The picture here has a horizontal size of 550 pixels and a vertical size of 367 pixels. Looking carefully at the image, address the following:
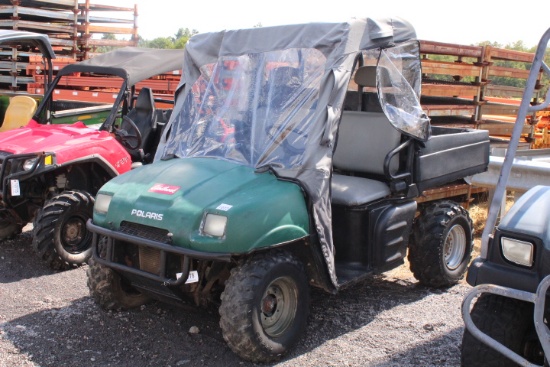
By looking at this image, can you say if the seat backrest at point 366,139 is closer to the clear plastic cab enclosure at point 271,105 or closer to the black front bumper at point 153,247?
the clear plastic cab enclosure at point 271,105

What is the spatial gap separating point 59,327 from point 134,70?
325 cm

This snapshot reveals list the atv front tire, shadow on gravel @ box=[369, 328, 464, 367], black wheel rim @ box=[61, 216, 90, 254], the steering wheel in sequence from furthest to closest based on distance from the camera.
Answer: the atv front tire < the steering wheel < black wheel rim @ box=[61, 216, 90, 254] < shadow on gravel @ box=[369, 328, 464, 367]

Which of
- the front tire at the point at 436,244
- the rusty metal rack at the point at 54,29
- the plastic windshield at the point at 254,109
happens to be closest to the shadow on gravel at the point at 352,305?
the front tire at the point at 436,244

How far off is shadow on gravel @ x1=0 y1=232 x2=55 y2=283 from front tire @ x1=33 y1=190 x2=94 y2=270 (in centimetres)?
21

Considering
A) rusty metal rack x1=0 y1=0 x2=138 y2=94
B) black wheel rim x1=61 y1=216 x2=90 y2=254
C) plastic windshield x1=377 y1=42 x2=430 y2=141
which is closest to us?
plastic windshield x1=377 y1=42 x2=430 y2=141

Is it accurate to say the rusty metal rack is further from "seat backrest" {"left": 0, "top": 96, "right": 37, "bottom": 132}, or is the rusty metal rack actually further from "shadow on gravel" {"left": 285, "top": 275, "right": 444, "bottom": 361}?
"shadow on gravel" {"left": 285, "top": 275, "right": 444, "bottom": 361}

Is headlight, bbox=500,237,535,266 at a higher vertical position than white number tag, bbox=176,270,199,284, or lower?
higher

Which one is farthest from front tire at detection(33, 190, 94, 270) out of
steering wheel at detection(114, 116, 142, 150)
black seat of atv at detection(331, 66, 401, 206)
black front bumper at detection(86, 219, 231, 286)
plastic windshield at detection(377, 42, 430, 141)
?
plastic windshield at detection(377, 42, 430, 141)

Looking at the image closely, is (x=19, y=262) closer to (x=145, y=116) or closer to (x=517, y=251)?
(x=145, y=116)

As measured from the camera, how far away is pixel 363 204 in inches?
190

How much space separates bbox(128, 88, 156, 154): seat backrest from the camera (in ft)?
23.4

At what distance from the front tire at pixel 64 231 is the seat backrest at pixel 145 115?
1.18 m

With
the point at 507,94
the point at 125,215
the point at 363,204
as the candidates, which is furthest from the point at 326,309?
the point at 507,94

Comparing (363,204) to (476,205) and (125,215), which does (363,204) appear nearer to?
(125,215)
